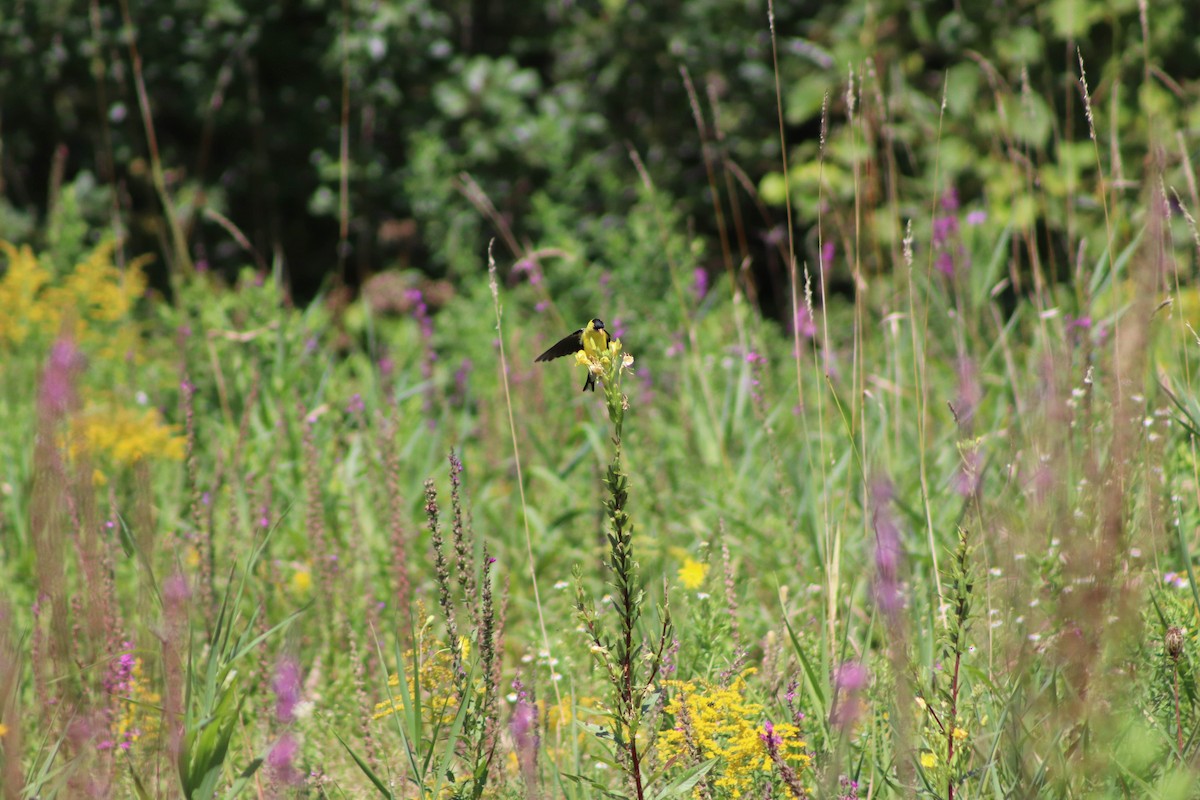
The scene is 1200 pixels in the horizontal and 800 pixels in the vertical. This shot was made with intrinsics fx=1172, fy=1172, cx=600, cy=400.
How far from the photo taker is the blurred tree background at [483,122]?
14.7 ft

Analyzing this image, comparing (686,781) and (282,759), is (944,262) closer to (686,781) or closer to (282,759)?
(686,781)

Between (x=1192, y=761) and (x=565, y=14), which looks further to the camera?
(x=565, y=14)

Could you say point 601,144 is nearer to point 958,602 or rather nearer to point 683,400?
point 683,400

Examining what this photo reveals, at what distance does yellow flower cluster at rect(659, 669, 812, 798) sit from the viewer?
59.7 inches

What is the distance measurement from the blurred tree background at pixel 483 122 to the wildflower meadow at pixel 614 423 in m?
0.03

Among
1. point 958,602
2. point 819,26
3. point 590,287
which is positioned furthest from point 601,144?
point 958,602

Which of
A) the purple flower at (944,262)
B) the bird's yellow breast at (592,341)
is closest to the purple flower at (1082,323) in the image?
the purple flower at (944,262)

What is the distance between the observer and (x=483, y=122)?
5.89m

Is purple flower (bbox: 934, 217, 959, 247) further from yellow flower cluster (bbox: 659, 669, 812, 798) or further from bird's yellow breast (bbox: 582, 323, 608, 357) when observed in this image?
bird's yellow breast (bbox: 582, 323, 608, 357)

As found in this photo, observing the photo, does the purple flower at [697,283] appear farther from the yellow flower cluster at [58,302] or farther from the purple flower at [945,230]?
the yellow flower cluster at [58,302]

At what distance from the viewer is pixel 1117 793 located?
148 centimetres

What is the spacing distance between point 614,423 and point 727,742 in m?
0.55

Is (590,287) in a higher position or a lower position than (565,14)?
lower

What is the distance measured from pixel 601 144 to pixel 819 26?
1.37 metres
